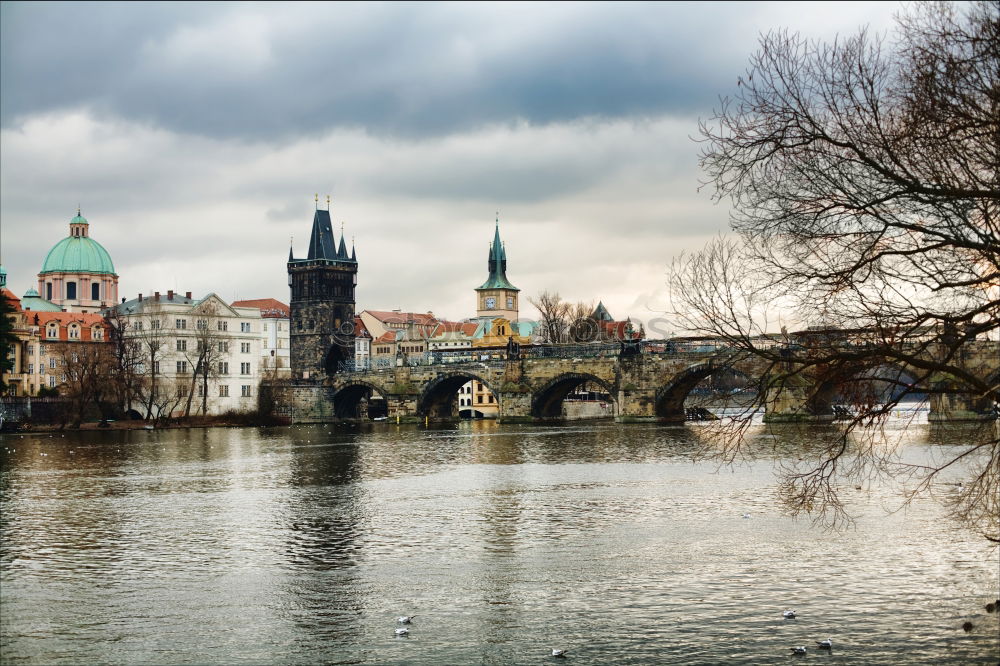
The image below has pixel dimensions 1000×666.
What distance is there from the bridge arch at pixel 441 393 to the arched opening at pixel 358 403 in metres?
7.05

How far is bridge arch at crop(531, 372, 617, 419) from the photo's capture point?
8188 cm

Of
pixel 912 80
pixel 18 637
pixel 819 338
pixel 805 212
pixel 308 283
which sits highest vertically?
pixel 308 283

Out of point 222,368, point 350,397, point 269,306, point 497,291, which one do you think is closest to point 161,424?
point 222,368

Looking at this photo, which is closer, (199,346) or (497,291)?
(199,346)

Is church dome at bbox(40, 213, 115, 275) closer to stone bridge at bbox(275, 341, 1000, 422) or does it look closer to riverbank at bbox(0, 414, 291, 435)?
stone bridge at bbox(275, 341, 1000, 422)

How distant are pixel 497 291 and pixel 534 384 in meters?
103

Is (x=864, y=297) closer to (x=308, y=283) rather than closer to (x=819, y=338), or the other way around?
(x=819, y=338)

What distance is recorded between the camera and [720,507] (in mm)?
26609

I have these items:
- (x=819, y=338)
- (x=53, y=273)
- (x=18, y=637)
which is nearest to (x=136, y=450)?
(x=18, y=637)

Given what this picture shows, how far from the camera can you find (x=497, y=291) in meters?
189

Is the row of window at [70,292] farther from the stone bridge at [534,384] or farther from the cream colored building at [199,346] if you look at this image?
the stone bridge at [534,384]

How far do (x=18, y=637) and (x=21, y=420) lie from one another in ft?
241

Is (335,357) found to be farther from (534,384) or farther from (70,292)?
(534,384)

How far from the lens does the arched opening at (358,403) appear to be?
113 meters
